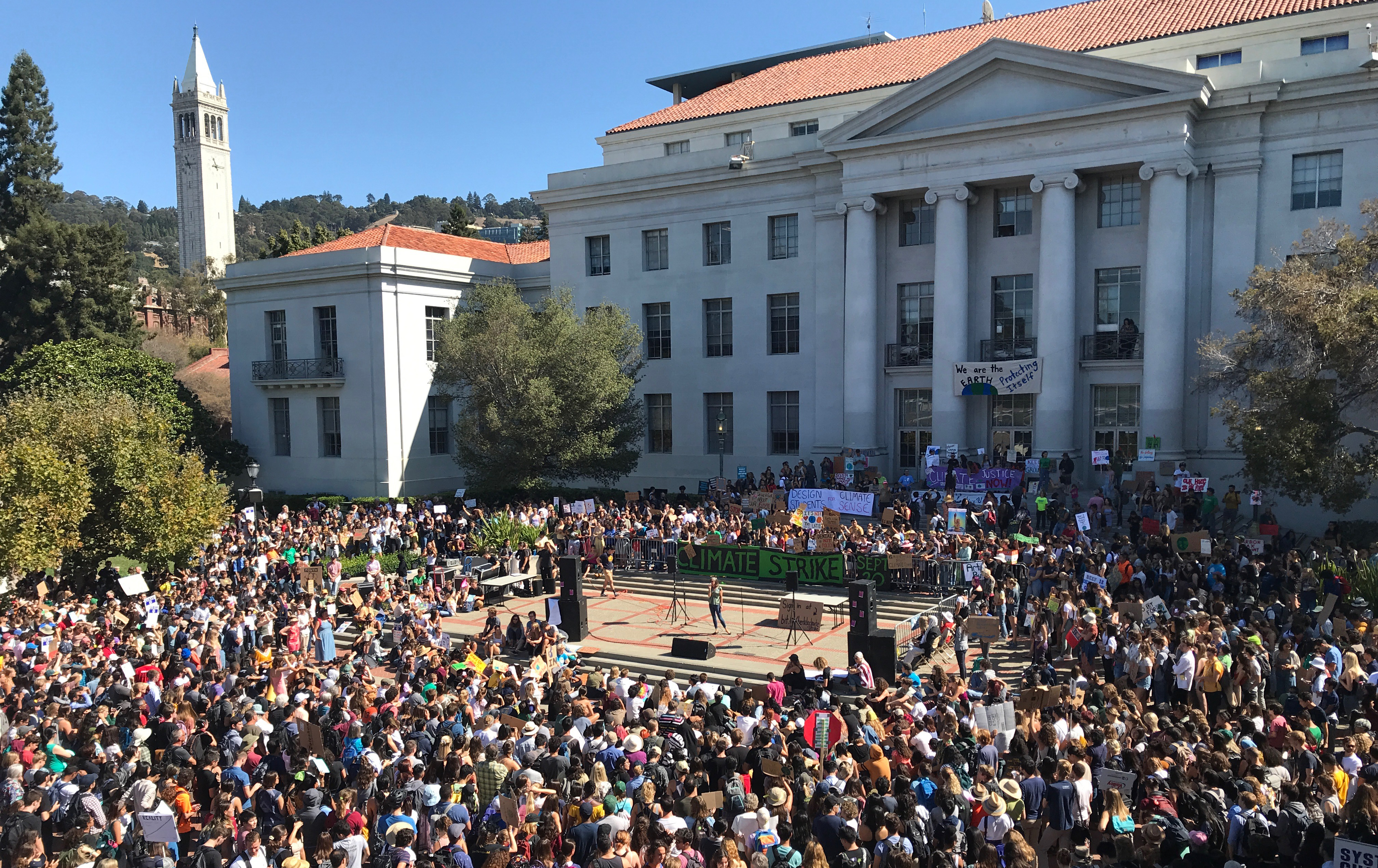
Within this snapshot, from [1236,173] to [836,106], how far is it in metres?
17.4

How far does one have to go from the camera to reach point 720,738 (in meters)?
12.7

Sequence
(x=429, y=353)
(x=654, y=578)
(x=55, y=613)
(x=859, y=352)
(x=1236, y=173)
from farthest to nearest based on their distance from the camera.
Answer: (x=429, y=353) < (x=859, y=352) < (x=1236, y=173) < (x=654, y=578) < (x=55, y=613)

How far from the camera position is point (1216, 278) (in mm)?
34344

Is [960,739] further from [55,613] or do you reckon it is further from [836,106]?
[836,106]

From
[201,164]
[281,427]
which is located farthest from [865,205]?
[201,164]

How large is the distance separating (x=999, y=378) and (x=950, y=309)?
3237mm

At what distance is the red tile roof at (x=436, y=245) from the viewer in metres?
47.7

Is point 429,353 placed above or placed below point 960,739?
above

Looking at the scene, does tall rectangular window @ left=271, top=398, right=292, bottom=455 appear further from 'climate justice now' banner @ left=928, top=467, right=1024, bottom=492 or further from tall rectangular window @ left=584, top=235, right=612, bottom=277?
'climate justice now' banner @ left=928, top=467, right=1024, bottom=492

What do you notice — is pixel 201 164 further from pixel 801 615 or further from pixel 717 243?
pixel 801 615

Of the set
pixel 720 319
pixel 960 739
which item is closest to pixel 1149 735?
pixel 960 739

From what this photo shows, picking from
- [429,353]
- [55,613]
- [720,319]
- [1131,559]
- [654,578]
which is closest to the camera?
[55,613]

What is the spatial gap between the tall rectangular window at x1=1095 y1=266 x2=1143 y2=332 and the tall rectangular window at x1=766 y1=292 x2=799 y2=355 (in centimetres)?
1200

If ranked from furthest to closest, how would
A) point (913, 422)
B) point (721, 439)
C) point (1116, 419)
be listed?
point (913, 422)
point (721, 439)
point (1116, 419)
